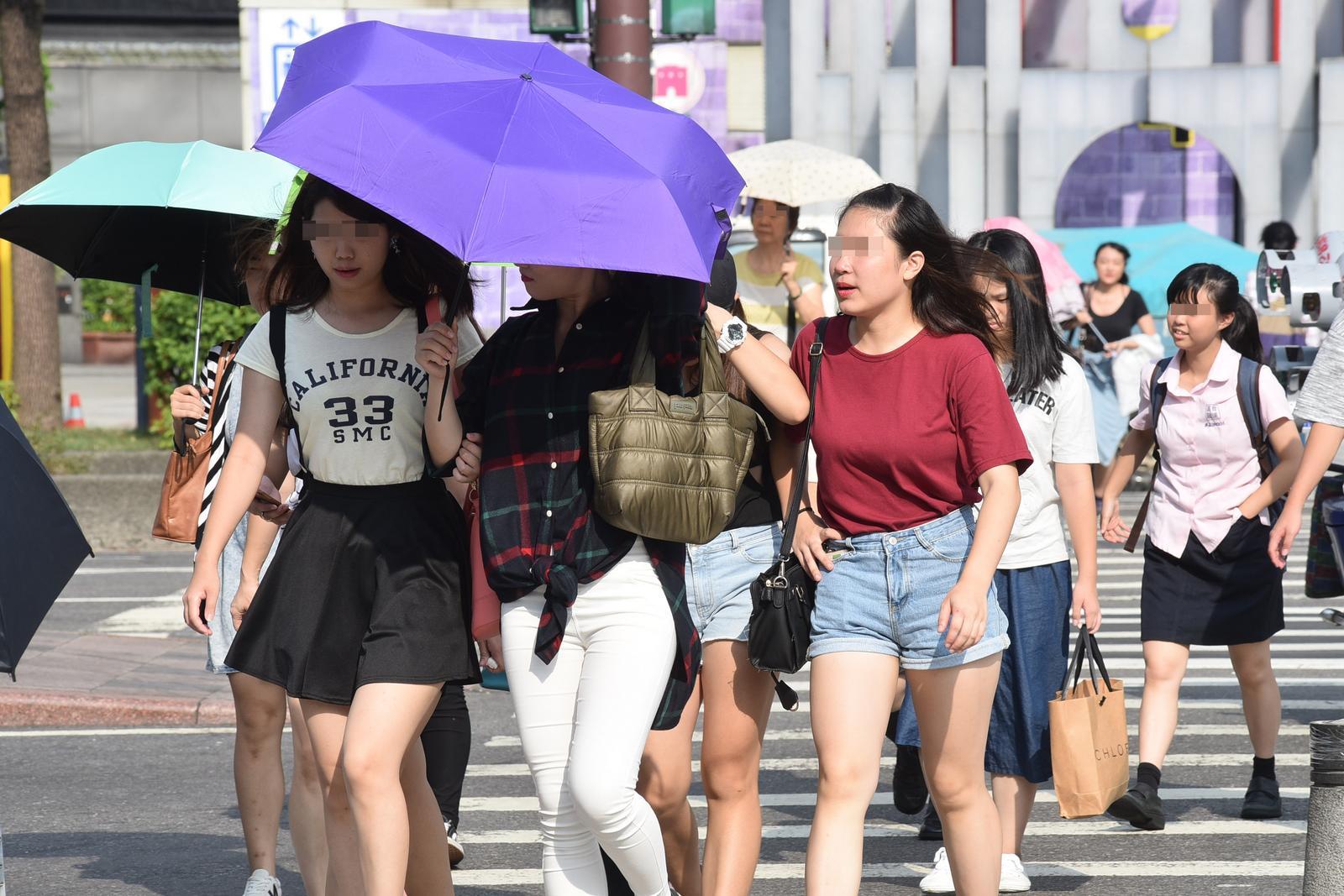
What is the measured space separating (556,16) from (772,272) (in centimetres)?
423

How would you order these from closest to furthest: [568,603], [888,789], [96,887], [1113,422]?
[568,603] < [96,887] < [888,789] < [1113,422]

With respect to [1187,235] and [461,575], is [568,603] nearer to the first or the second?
[461,575]

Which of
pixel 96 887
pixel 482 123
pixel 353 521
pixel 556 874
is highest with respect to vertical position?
pixel 482 123

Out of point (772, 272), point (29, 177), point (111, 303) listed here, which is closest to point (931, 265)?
point (772, 272)

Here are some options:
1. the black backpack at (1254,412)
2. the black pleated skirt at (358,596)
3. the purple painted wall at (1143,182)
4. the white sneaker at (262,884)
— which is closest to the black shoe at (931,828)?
the black backpack at (1254,412)

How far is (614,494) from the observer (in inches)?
151

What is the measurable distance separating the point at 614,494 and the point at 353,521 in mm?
681

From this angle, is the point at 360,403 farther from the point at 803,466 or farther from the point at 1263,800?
the point at 1263,800

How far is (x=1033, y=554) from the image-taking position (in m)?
5.21

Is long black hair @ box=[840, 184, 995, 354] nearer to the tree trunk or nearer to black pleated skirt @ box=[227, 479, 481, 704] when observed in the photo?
black pleated skirt @ box=[227, 479, 481, 704]

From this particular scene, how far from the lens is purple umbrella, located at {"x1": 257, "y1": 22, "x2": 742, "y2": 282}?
3510 millimetres

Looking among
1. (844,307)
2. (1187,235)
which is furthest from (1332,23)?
(844,307)

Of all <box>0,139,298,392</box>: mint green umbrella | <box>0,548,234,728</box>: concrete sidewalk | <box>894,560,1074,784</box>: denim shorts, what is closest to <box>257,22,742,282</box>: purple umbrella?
<box>0,139,298,392</box>: mint green umbrella

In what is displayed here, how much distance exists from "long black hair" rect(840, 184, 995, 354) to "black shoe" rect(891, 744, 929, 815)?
2.04m
